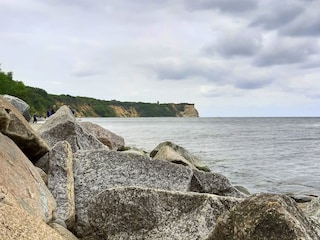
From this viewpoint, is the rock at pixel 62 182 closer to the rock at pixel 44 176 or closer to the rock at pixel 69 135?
the rock at pixel 44 176

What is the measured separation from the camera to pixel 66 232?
18.2 ft

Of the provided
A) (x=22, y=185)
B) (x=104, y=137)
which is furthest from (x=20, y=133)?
(x=104, y=137)

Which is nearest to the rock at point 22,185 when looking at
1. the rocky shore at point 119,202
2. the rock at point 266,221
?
the rocky shore at point 119,202

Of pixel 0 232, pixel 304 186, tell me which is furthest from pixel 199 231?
pixel 304 186

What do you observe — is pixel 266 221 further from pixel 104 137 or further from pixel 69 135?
pixel 104 137

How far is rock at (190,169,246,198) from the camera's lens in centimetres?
789

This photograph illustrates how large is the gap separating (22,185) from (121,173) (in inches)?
83.0

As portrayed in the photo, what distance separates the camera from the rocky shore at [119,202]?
3812 millimetres

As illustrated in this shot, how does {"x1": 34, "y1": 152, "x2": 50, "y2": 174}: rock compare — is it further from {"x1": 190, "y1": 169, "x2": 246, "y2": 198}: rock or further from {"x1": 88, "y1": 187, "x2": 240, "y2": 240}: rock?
{"x1": 190, "y1": 169, "x2": 246, "y2": 198}: rock

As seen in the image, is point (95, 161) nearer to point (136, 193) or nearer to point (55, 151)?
point (55, 151)

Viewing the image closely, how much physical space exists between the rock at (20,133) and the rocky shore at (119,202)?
2 centimetres

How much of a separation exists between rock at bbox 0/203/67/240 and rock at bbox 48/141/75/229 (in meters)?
2.50

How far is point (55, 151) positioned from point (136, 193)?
210 centimetres

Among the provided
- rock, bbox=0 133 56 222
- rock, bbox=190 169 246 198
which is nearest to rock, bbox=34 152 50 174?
rock, bbox=0 133 56 222
